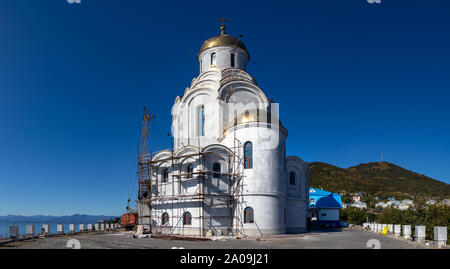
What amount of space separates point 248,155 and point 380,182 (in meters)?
162

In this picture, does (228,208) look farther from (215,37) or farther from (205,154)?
(215,37)

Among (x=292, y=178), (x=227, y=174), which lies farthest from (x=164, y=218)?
(x=292, y=178)

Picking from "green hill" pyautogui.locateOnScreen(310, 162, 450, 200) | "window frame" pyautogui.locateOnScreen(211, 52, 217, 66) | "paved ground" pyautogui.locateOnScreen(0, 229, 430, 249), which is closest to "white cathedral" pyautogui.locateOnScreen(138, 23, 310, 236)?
"paved ground" pyautogui.locateOnScreen(0, 229, 430, 249)

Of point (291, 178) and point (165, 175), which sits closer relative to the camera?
Result: point (165, 175)

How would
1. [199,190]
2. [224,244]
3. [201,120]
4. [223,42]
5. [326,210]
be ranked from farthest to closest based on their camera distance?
[326,210], [223,42], [201,120], [199,190], [224,244]

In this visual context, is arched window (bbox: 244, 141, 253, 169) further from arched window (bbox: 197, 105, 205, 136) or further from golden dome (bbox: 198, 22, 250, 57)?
golden dome (bbox: 198, 22, 250, 57)

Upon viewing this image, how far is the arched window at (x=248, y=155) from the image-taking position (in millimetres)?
25609

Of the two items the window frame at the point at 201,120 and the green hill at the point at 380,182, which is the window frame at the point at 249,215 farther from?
the green hill at the point at 380,182

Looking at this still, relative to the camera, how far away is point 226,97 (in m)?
29.3

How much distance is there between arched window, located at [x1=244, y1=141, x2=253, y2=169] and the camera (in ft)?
84.0

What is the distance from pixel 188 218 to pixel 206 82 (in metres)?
12.6

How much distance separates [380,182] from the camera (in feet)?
546

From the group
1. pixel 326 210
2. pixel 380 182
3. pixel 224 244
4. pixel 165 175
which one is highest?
pixel 165 175

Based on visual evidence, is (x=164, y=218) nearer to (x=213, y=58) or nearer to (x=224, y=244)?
(x=224, y=244)
